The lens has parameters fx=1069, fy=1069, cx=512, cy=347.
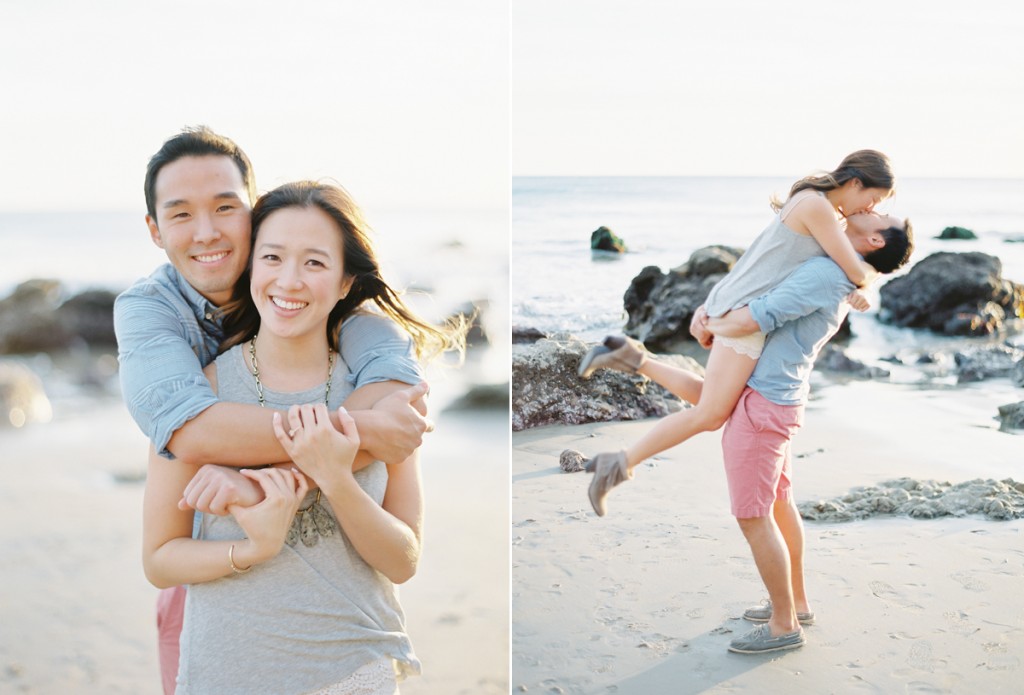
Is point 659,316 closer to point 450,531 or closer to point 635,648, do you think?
point 635,648

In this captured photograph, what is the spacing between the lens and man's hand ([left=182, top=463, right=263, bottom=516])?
167 centimetres

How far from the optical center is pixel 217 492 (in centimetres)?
167

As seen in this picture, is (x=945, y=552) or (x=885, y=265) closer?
(x=885, y=265)

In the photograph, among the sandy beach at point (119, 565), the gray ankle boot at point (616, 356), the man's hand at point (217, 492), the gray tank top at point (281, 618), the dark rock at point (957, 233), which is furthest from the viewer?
the sandy beach at point (119, 565)

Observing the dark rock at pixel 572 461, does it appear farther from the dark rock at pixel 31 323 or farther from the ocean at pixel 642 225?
the dark rock at pixel 31 323

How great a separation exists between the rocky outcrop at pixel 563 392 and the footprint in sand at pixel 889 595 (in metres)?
0.98

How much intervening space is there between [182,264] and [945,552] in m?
2.48

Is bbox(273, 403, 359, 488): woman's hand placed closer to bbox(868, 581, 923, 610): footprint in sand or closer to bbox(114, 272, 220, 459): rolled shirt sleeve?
bbox(114, 272, 220, 459): rolled shirt sleeve

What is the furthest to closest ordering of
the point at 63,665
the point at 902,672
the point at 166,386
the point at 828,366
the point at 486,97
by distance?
1. the point at 486,97
2. the point at 63,665
3. the point at 828,366
4. the point at 902,672
5. the point at 166,386

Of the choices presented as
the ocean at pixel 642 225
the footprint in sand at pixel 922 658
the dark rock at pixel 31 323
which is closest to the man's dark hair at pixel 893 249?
the ocean at pixel 642 225

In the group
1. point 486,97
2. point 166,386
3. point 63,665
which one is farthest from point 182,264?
point 486,97

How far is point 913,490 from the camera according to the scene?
3.46 metres

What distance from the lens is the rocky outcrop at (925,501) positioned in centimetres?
338

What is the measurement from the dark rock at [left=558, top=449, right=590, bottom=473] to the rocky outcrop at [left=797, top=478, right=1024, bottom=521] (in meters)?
0.73
